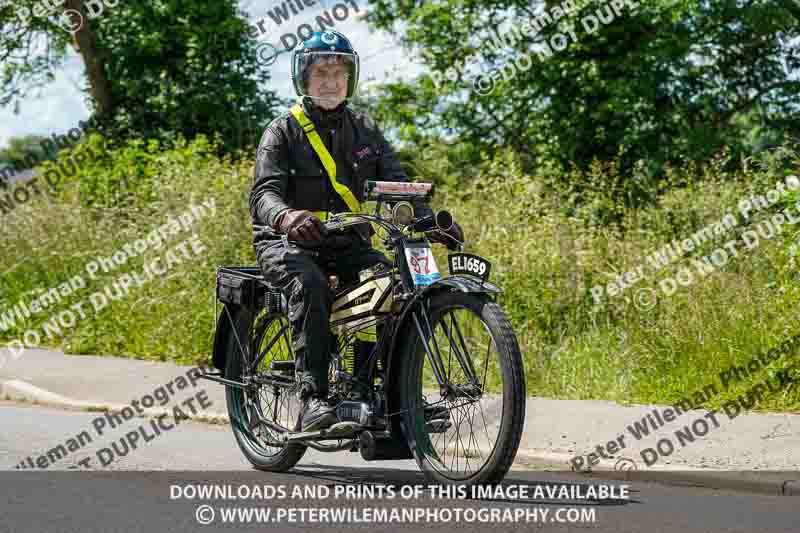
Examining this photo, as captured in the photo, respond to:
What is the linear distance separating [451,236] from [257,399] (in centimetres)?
184

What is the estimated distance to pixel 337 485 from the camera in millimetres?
7008

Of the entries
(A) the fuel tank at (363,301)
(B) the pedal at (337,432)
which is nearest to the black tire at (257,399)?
(B) the pedal at (337,432)

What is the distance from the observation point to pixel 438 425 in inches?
252

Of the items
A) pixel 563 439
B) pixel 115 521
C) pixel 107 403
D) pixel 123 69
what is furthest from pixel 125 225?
pixel 115 521

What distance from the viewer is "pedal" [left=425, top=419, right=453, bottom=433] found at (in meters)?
6.40

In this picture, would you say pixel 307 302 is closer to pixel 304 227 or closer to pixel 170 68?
pixel 304 227

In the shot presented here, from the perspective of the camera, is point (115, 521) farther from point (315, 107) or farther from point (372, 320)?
point (315, 107)

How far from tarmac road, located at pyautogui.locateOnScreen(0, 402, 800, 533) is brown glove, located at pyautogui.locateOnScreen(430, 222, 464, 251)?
4.51 feet

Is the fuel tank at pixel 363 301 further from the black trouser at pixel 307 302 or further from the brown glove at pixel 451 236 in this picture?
the brown glove at pixel 451 236

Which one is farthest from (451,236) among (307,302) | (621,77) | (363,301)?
(621,77)

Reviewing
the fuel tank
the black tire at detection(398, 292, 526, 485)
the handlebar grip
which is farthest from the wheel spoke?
the handlebar grip

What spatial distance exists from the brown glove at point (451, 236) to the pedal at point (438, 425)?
99 centimetres

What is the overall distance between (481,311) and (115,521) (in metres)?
2.12

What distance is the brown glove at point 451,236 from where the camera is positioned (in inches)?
263
